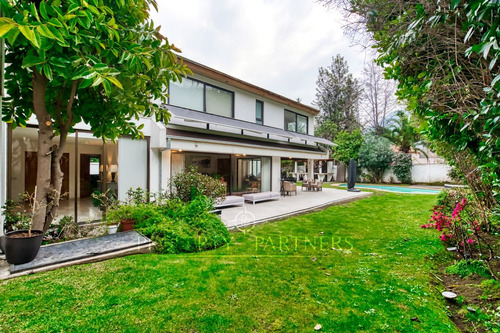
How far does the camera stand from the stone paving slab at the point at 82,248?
5160mm

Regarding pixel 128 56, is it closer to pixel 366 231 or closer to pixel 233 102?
pixel 366 231

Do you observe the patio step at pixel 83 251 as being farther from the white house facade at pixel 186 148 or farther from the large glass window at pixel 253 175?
the large glass window at pixel 253 175

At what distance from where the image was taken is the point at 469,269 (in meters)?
5.05

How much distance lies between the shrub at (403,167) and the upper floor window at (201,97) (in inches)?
1026

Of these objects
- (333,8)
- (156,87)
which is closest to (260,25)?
(333,8)

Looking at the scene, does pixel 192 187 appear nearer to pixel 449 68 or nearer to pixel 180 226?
pixel 180 226

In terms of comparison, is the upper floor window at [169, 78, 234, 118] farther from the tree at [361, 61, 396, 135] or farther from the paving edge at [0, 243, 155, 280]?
the tree at [361, 61, 396, 135]

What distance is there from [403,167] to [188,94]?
97.6ft

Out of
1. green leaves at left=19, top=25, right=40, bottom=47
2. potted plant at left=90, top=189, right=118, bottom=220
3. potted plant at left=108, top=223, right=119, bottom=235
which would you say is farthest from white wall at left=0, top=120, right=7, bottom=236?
green leaves at left=19, top=25, right=40, bottom=47

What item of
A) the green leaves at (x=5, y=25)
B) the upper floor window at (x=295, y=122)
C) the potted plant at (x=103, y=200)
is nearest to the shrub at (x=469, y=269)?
the green leaves at (x=5, y=25)

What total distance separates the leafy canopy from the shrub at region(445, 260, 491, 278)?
7.64 metres

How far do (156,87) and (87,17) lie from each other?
253 cm

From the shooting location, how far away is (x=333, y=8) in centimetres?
641

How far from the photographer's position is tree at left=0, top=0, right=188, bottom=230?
12.0 ft
